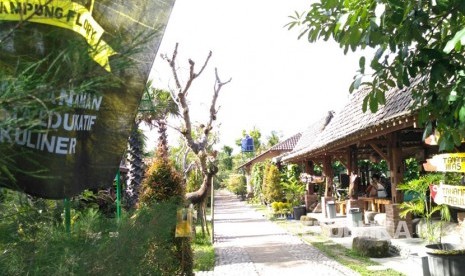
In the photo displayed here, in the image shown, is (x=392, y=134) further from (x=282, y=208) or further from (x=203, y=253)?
(x=282, y=208)

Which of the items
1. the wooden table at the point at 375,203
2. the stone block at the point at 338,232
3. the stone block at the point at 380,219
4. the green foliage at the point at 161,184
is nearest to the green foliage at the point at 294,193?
the wooden table at the point at 375,203

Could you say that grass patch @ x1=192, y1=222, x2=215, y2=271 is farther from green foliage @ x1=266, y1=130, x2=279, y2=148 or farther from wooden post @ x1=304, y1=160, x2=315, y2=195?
green foliage @ x1=266, y1=130, x2=279, y2=148

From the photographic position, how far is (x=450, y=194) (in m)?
5.66

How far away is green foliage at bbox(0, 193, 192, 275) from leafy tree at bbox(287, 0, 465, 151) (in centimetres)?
188

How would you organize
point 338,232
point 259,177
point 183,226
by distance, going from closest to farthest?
1. point 183,226
2. point 338,232
3. point 259,177

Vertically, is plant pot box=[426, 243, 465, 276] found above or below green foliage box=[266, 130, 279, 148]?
below

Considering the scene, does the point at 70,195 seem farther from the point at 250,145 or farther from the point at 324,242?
the point at 250,145

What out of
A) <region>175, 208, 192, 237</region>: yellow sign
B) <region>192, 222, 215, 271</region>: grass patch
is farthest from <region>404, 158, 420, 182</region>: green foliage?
<region>175, 208, 192, 237</region>: yellow sign

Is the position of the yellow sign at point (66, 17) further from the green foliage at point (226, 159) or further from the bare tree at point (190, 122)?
the green foliage at point (226, 159)

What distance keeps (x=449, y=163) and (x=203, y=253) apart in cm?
659

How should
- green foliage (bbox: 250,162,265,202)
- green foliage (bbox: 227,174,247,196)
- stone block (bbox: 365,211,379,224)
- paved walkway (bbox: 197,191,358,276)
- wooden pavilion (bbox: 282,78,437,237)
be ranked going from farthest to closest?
green foliage (bbox: 227,174,247,196)
green foliage (bbox: 250,162,265,202)
stone block (bbox: 365,211,379,224)
paved walkway (bbox: 197,191,358,276)
wooden pavilion (bbox: 282,78,437,237)

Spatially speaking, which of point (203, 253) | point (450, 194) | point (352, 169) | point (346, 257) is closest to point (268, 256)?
point (203, 253)

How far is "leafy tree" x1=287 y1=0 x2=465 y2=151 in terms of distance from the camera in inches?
107

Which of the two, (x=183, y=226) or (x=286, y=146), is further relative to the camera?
(x=286, y=146)
